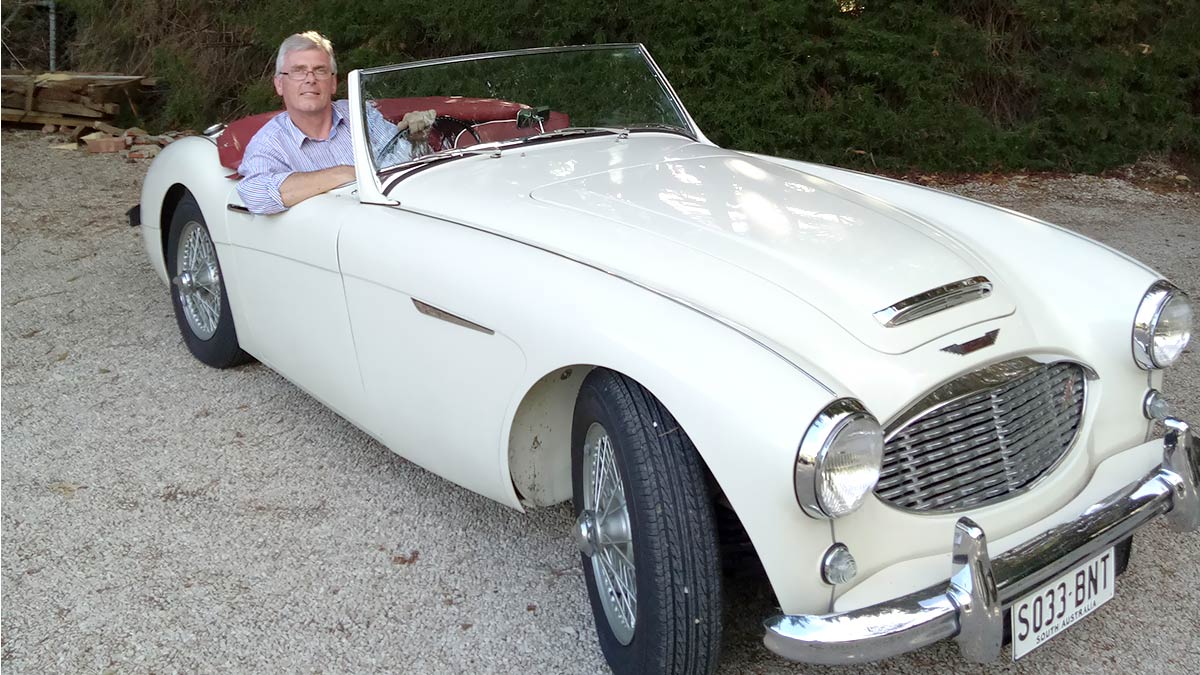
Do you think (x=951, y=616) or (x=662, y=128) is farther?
(x=662, y=128)

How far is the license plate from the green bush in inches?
229

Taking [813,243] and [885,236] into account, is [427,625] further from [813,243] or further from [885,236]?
[885,236]

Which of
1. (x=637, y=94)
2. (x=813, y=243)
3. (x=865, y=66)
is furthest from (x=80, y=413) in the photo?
(x=865, y=66)

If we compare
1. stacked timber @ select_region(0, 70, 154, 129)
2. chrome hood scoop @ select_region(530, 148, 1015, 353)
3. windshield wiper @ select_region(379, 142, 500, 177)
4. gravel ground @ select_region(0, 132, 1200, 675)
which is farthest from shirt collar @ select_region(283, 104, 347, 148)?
stacked timber @ select_region(0, 70, 154, 129)

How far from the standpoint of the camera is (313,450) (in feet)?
11.6


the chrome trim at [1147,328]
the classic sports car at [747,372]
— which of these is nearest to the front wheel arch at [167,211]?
the classic sports car at [747,372]

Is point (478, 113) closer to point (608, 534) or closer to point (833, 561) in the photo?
point (608, 534)

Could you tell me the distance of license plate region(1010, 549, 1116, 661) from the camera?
6.72 ft

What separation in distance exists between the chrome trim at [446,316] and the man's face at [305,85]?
125 cm

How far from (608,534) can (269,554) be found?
112cm

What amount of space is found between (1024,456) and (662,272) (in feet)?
2.83

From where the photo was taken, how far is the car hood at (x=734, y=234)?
226 cm

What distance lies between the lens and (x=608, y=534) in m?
2.32

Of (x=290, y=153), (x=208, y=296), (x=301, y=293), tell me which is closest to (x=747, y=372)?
(x=301, y=293)
